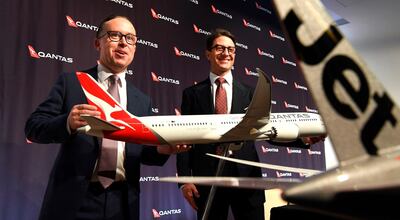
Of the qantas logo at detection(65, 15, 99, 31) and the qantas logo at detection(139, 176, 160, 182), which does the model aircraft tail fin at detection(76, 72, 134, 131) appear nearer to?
the qantas logo at detection(65, 15, 99, 31)

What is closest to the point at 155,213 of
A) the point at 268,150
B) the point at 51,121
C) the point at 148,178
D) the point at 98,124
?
the point at 148,178

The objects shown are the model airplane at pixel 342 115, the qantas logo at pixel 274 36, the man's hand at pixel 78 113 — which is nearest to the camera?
the model airplane at pixel 342 115

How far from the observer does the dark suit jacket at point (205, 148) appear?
88.3 inches

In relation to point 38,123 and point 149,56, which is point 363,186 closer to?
point 38,123

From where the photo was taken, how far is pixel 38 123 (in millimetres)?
1772

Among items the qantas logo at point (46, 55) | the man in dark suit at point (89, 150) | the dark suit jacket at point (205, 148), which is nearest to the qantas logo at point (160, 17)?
the qantas logo at point (46, 55)

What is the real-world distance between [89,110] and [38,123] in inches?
12.5

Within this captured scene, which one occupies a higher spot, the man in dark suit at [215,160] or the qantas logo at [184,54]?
the qantas logo at [184,54]

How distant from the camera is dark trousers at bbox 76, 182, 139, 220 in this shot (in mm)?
1802

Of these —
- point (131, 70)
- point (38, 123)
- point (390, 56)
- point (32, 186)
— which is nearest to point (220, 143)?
point (38, 123)

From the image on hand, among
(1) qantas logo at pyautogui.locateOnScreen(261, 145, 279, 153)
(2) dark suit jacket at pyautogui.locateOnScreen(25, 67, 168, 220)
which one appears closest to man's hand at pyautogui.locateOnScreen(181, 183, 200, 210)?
(2) dark suit jacket at pyautogui.locateOnScreen(25, 67, 168, 220)

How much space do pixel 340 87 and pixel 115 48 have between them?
1.46 m

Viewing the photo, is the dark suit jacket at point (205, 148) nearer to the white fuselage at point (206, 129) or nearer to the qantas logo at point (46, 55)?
the white fuselage at point (206, 129)

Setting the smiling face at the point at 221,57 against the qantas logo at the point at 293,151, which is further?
the qantas logo at the point at 293,151
